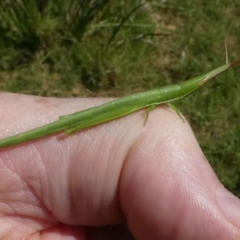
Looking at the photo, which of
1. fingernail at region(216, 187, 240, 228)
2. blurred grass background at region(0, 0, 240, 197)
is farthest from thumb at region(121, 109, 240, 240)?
blurred grass background at region(0, 0, 240, 197)

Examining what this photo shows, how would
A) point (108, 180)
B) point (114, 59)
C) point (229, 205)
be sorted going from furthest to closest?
point (114, 59), point (108, 180), point (229, 205)

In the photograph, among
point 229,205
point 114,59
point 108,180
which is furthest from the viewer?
point 114,59

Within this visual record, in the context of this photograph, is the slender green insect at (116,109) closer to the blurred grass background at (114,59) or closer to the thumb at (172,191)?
the thumb at (172,191)

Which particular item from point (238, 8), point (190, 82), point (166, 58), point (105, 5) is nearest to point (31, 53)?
point (105, 5)

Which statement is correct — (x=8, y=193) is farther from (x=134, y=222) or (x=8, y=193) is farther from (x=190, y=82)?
(x=190, y=82)

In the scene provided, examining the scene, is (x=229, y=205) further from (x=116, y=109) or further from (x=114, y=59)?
(x=114, y=59)

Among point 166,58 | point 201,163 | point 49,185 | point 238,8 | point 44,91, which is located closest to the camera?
point 201,163

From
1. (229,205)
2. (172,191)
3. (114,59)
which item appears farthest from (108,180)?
(114,59)
